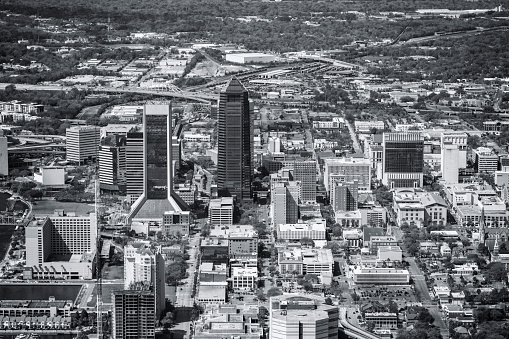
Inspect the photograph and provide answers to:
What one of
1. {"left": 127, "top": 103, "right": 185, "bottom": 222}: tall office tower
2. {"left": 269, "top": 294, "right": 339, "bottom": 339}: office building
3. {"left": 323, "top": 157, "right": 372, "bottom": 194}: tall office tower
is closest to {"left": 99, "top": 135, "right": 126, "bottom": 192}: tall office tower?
{"left": 127, "top": 103, "right": 185, "bottom": 222}: tall office tower

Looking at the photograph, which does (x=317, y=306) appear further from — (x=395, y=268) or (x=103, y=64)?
(x=103, y=64)

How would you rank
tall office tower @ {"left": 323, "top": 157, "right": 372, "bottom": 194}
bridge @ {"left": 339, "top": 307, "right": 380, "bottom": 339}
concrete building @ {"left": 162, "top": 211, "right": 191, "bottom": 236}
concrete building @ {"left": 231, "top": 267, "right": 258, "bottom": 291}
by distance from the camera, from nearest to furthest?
bridge @ {"left": 339, "top": 307, "right": 380, "bottom": 339}, concrete building @ {"left": 231, "top": 267, "right": 258, "bottom": 291}, concrete building @ {"left": 162, "top": 211, "right": 191, "bottom": 236}, tall office tower @ {"left": 323, "top": 157, "right": 372, "bottom": 194}

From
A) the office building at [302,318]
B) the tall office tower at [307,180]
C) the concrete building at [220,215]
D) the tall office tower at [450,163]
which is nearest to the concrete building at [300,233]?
the concrete building at [220,215]

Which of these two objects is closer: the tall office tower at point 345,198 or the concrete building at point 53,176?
the tall office tower at point 345,198

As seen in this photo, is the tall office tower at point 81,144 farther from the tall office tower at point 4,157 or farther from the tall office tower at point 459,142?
the tall office tower at point 459,142

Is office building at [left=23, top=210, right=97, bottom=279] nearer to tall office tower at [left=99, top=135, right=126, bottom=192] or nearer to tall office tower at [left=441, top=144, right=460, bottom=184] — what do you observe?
tall office tower at [left=99, top=135, right=126, bottom=192]

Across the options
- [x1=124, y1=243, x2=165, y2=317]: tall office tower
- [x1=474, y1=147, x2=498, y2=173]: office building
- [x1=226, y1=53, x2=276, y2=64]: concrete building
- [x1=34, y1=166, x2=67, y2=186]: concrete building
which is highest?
[x1=226, y1=53, x2=276, y2=64]: concrete building

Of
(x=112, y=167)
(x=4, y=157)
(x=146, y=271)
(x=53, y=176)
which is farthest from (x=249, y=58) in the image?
(x=146, y=271)
